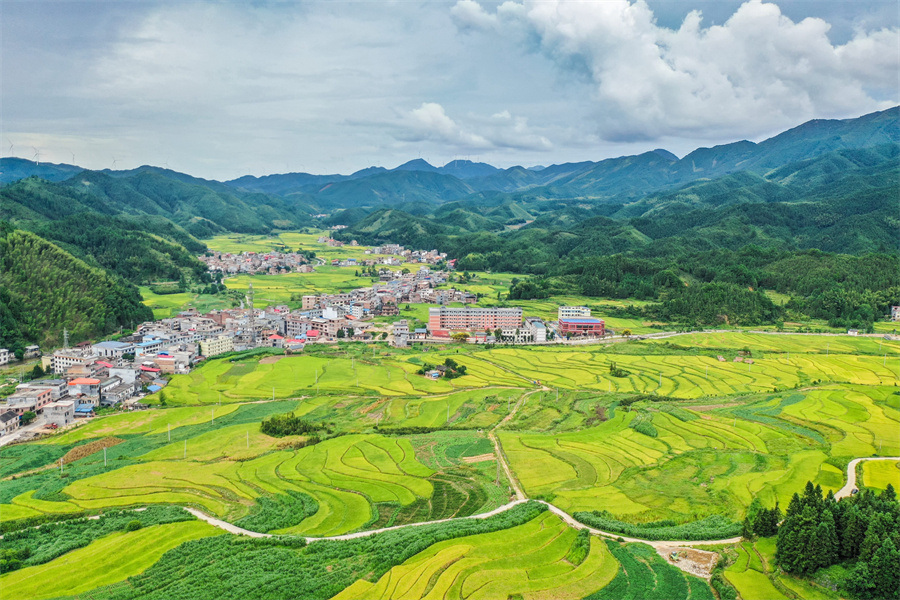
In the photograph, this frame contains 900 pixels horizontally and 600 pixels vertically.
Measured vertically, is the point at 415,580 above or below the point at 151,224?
below

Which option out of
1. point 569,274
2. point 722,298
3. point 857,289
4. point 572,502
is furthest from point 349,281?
point 572,502

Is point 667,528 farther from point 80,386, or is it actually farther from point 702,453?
point 80,386

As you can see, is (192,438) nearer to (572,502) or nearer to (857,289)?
(572,502)

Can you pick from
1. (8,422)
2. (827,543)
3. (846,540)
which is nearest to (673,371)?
(846,540)

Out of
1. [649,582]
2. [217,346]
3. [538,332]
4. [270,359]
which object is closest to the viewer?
[649,582]

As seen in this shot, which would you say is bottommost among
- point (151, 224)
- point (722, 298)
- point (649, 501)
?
point (649, 501)

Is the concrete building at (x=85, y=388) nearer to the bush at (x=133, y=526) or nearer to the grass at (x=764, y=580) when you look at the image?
the bush at (x=133, y=526)
